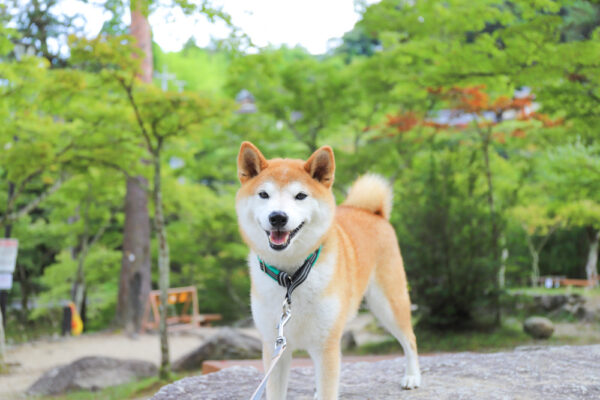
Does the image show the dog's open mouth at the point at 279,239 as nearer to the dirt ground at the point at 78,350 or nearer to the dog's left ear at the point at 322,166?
the dog's left ear at the point at 322,166

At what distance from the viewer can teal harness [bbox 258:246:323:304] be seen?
8.09 feet

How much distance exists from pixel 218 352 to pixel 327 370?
6205mm

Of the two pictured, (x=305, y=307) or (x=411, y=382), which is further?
(x=411, y=382)

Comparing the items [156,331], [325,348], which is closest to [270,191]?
[325,348]

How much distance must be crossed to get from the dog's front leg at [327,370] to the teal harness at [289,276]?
12.6 inches

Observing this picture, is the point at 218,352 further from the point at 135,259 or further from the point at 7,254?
the point at 135,259

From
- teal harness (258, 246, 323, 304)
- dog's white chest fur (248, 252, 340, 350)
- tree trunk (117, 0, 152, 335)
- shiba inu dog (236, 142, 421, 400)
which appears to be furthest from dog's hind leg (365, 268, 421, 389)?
tree trunk (117, 0, 152, 335)

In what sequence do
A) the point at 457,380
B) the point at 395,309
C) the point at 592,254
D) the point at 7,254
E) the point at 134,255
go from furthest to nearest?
the point at 592,254
the point at 134,255
the point at 7,254
the point at 457,380
the point at 395,309

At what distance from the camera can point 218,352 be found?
837cm

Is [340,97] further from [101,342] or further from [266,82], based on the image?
[101,342]

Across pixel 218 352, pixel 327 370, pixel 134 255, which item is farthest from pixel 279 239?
pixel 134 255

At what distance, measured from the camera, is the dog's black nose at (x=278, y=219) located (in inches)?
88.7

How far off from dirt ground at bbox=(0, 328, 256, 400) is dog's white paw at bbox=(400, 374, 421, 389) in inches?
273

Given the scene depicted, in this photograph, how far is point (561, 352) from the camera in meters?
4.47
